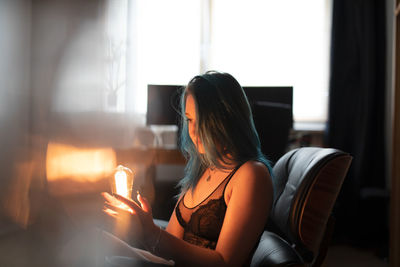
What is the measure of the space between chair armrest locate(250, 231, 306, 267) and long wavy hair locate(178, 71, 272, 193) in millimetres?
174

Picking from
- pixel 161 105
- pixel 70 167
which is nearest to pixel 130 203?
pixel 70 167

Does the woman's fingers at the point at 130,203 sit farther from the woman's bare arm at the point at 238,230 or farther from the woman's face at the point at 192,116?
the woman's face at the point at 192,116

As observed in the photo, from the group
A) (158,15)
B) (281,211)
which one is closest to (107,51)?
(281,211)

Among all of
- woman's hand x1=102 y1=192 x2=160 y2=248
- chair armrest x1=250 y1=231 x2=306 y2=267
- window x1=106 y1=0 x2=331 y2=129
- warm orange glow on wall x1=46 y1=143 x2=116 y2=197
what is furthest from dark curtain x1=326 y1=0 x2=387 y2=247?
warm orange glow on wall x1=46 y1=143 x2=116 y2=197

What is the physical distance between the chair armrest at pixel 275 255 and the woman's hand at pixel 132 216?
24cm

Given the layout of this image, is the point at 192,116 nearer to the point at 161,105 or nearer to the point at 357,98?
the point at 161,105

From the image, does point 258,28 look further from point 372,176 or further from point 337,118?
point 372,176

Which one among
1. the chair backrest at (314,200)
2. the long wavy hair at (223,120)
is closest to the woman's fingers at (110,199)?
the long wavy hair at (223,120)

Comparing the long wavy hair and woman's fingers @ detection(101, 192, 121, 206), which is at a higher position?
the long wavy hair

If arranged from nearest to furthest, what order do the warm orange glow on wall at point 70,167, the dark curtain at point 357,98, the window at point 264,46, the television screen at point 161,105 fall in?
the warm orange glow on wall at point 70,167 → the television screen at point 161,105 → the dark curtain at point 357,98 → the window at point 264,46

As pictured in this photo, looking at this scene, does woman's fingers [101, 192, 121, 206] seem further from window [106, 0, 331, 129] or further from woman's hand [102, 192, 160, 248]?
window [106, 0, 331, 129]

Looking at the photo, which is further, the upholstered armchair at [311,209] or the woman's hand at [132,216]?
the upholstered armchair at [311,209]

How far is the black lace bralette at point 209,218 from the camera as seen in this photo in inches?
29.0

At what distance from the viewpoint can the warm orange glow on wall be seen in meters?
0.43
